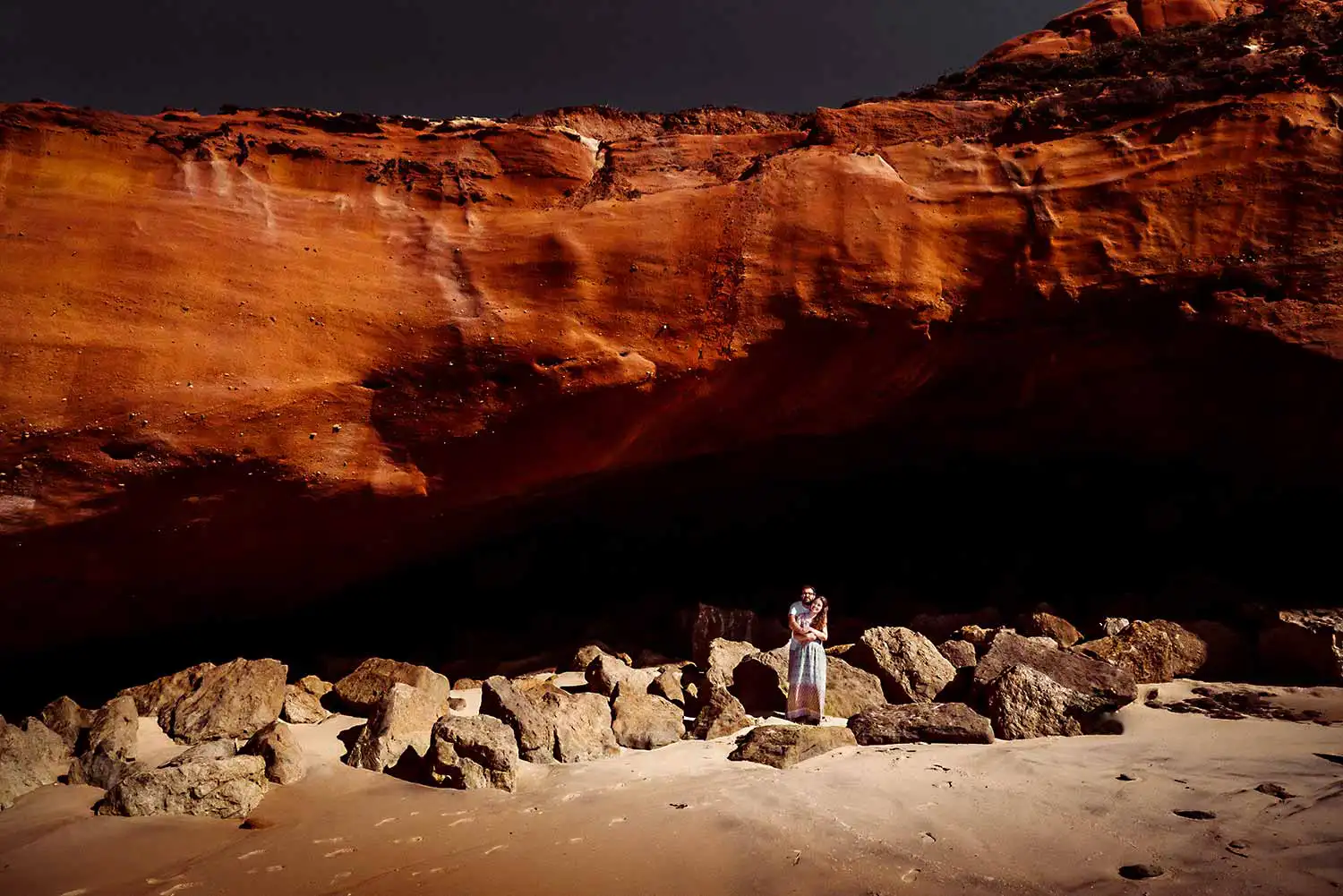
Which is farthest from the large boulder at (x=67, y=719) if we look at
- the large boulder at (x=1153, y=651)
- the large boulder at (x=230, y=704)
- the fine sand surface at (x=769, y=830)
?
the large boulder at (x=1153, y=651)

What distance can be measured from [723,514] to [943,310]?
13.4ft

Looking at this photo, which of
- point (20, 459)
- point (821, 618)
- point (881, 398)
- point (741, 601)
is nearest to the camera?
point (20, 459)

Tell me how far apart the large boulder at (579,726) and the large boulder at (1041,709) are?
A: 2.36 m

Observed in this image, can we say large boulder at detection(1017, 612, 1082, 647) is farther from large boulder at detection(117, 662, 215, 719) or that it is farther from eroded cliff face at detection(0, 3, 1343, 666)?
large boulder at detection(117, 662, 215, 719)

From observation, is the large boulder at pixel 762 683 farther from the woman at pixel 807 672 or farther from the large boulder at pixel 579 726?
the large boulder at pixel 579 726

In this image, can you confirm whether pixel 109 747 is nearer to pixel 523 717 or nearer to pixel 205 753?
pixel 205 753

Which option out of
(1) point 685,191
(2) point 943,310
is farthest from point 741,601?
(1) point 685,191

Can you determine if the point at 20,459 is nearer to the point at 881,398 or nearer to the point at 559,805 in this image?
the point at 559,805

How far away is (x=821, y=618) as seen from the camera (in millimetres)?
5320

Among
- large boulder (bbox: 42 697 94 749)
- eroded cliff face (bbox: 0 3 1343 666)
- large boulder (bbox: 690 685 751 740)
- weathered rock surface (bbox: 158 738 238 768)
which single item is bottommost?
large boulder (bbox: 690 685 751 740)

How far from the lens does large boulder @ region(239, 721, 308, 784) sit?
402 centimetres

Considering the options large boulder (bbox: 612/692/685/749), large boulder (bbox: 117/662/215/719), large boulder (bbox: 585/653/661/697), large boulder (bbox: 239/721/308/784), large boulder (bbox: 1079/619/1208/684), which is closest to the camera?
large boulder (bbox: 239/721/308/784)

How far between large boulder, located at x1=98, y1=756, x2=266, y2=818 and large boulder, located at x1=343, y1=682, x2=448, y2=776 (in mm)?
648

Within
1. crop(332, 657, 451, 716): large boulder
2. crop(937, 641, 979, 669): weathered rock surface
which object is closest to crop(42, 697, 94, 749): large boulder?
crop(332, 657, 451, 716): large boulder
